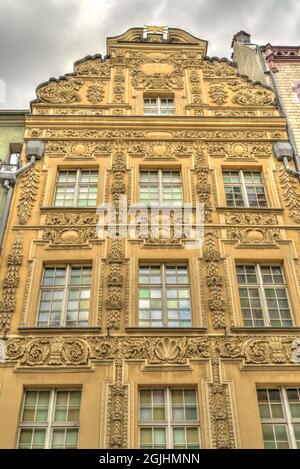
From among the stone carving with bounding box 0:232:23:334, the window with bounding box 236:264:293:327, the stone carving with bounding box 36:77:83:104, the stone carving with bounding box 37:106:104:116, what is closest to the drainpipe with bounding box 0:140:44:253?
the stone carving with bounding box 0:232:23:334

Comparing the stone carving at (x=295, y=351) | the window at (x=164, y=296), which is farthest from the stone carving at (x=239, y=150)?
the stone carving at (x=295, y=351)

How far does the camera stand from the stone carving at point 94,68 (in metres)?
18.2

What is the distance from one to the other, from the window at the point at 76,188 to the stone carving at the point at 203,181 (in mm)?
2977

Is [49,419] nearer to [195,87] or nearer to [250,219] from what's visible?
[250,219]

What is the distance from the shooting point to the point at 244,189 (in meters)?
15.1

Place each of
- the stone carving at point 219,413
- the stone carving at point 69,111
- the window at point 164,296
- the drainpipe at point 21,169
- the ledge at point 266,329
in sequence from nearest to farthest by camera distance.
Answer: the stone carving at point 219,413, the ledge at point 266,329, the window at point 164,296, the drainpipe at point 21,169, the stone carving at point 69,111

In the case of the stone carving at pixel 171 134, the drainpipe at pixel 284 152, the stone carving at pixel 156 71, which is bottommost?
the drainpipe at pixel 284 152

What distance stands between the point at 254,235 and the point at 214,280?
1.95 m

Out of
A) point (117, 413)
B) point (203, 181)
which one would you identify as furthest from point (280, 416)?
point (203, 181)

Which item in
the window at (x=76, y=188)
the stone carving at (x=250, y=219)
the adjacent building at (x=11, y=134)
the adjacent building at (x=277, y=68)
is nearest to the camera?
the stone carving at (x=250, y=219)

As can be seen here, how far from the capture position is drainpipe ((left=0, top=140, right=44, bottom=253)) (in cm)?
1377

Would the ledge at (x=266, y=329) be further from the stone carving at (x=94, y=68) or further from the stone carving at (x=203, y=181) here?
the stone carving at (x=94, y=68)

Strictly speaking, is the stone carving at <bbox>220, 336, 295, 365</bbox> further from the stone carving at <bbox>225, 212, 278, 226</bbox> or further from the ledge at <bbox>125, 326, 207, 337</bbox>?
the stone carving at <bbox>225, 212, 278, 226</bbox>

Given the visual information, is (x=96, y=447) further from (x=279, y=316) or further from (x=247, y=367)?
(x=279, y=316)
